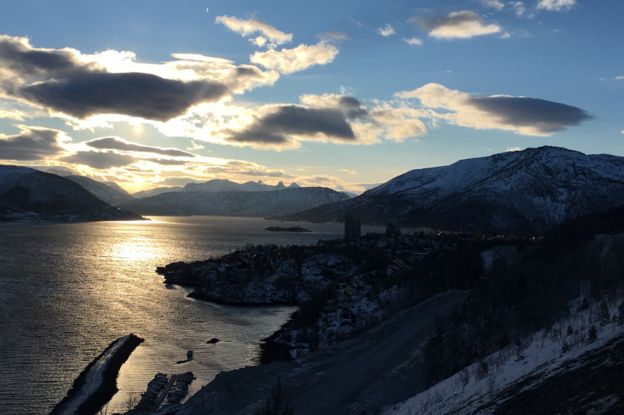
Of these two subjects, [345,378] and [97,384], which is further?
[97,384]

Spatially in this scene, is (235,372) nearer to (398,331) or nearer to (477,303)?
(398,331)

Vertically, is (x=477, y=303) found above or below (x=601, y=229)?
below

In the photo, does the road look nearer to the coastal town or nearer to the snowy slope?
the snowy slope

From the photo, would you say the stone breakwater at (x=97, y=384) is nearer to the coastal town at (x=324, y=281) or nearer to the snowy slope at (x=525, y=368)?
the coastal town at (x=324, y=281)

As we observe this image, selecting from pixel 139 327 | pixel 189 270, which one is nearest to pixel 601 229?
pixel 139 327

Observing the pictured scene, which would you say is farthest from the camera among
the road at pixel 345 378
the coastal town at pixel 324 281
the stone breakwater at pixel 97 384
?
the coastal town at pixel 324 281

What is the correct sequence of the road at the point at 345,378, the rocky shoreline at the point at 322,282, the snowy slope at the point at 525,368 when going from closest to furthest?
the snowy slope at the point at 525,368 < the road at the point at 345,378 < the rocky shoreline at the point at 322,282

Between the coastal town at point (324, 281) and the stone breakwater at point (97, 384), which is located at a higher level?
the coastal town at point (324, 281)

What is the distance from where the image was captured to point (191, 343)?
65.7 meters

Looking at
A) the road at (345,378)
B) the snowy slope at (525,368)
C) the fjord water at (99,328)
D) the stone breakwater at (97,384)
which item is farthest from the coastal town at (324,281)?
the snowy slope at (525,368)

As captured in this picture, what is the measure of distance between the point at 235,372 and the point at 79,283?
83.0m

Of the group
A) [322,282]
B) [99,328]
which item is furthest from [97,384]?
[322,282]

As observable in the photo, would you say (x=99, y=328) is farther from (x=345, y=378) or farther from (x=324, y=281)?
(x=324, y=281)

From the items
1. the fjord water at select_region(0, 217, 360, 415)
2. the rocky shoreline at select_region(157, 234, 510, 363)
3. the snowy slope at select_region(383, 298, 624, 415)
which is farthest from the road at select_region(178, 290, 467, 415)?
the fjord water at select_region(0, 217, 360, 415)
